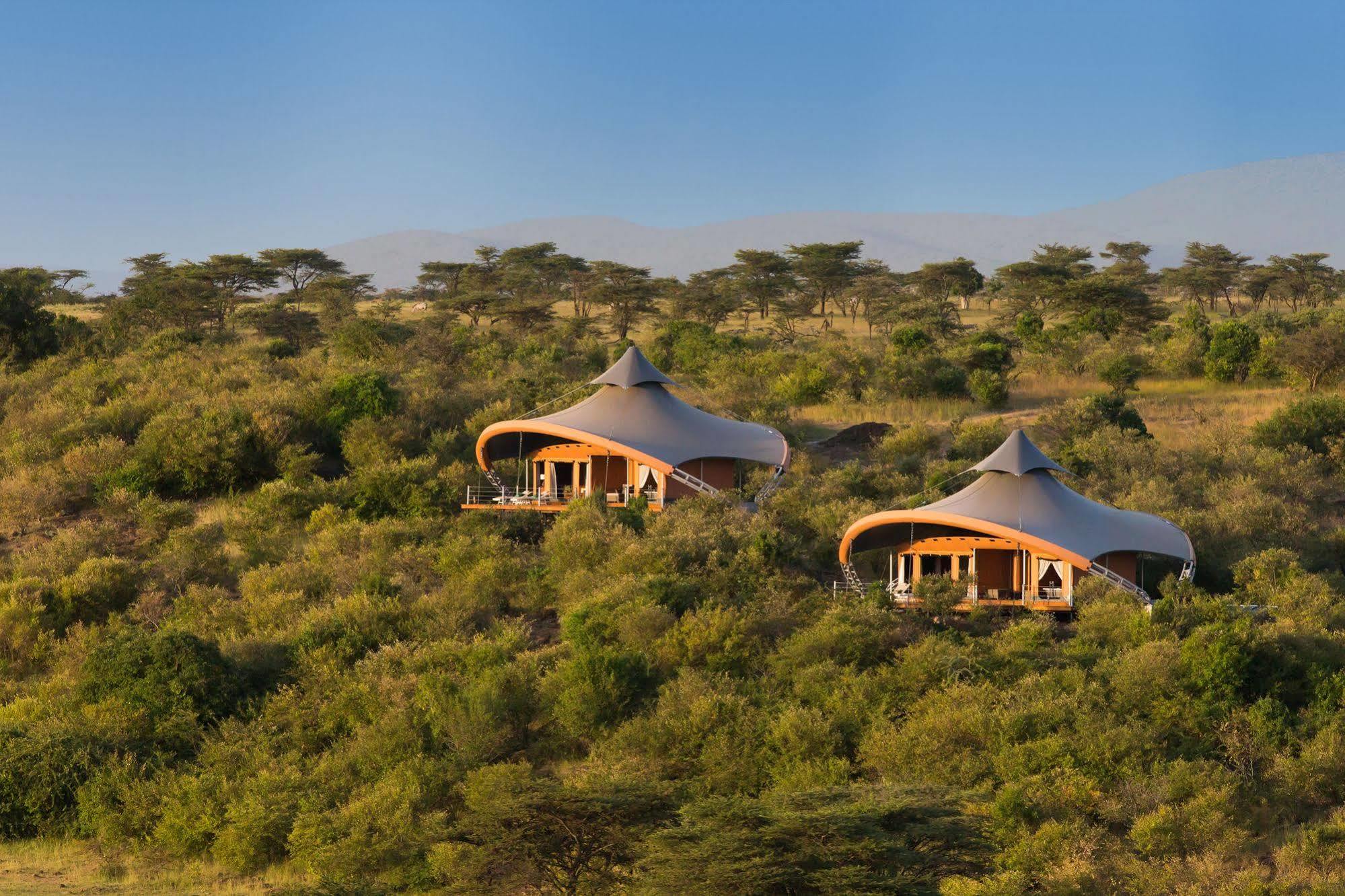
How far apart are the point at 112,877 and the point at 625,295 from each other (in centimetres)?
5546

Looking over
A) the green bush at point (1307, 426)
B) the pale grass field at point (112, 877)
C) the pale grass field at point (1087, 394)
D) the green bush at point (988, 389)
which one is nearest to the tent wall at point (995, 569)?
the pale grass field at point (1087, 394)

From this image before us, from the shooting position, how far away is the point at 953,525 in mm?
32312

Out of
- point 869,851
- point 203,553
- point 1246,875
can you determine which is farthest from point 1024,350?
point 869,851

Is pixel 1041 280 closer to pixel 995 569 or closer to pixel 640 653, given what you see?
pixel 995 569

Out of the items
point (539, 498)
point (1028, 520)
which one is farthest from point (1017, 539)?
point (539, 498)

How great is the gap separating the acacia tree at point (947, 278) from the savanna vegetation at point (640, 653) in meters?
32.6

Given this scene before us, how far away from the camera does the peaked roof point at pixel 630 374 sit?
39562mm

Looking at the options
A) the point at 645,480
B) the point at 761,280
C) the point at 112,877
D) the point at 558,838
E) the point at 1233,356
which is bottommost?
the point at 112,877

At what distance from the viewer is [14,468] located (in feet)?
139

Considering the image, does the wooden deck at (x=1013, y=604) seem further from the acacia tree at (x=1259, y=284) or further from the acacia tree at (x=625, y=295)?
the acacia tree at (x=1259, y=284)

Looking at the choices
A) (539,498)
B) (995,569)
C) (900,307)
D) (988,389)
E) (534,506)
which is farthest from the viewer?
(900,307)

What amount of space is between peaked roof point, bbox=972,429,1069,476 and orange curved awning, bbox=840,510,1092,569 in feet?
4.63

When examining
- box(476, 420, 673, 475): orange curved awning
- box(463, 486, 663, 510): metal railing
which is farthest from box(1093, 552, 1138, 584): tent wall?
box(476, 420, 673, 475): orange curved awning

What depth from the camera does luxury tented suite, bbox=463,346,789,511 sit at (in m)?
37.8
